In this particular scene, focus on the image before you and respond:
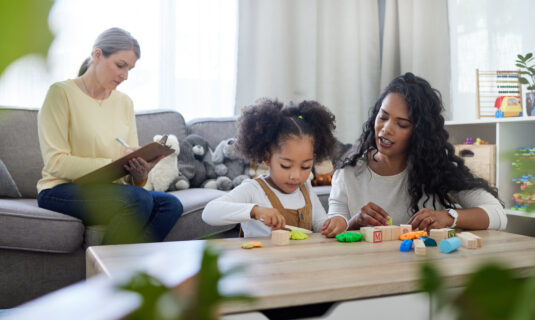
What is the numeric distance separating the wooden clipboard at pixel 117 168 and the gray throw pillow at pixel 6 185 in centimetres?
53

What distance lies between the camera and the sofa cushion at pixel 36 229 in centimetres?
178

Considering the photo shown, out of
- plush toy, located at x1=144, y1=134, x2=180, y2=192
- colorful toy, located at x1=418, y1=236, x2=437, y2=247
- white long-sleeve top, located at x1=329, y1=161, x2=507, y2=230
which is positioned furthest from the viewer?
plush toy, located at x1=144, y1=134, x2=180, y2=192

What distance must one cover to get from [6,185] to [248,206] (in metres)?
1.35

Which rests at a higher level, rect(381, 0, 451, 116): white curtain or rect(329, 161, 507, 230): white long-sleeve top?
rect(381, 0, 451, 116): white curtain

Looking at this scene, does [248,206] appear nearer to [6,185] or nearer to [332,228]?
[332,228]

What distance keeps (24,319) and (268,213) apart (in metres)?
1.13

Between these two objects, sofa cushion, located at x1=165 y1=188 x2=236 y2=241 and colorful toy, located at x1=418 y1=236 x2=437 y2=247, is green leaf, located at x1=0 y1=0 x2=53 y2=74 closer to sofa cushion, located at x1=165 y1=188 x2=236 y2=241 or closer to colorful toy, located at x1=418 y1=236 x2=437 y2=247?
colorful toy, located at x1=418 y1=236 x2=437 y2=247

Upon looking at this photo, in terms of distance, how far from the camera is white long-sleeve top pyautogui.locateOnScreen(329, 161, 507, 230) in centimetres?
164

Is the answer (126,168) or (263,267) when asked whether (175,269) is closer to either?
(263,267)

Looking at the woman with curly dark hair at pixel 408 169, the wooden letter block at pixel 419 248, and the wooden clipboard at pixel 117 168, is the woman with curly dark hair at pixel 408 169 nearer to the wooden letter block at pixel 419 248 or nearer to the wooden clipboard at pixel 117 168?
the wooden letter block at pixel 419 248

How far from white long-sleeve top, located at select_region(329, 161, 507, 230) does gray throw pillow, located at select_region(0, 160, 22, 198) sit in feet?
4.71

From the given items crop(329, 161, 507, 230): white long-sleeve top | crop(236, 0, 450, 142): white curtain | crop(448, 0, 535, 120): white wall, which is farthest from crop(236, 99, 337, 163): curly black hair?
crop(448, 0, 535, 120): white wall

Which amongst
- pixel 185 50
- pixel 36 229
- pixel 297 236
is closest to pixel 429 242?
pixel 297 236

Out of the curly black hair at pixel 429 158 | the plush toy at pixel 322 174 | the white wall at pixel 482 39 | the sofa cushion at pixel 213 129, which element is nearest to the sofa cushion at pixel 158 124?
the sofa cushion at pixel 213 129
